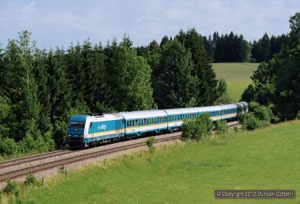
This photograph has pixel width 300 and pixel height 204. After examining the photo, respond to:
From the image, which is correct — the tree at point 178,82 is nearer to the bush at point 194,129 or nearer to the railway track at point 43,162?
the bush at point 194,129

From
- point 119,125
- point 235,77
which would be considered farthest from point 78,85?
point 235,77

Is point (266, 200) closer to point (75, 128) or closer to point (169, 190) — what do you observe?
point (169, 190)

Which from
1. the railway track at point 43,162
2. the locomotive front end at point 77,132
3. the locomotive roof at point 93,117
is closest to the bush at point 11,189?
the railway track at point 43,162

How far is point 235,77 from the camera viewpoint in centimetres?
17562

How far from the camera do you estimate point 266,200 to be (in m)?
21.0

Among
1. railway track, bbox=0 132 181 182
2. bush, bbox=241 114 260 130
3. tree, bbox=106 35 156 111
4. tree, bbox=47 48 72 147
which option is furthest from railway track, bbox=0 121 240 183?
tree, bbox=106 35 156 111

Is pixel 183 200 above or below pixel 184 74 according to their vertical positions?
below

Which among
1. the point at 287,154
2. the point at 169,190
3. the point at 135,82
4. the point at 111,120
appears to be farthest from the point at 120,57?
the point at 169,190

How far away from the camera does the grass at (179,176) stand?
22.8m

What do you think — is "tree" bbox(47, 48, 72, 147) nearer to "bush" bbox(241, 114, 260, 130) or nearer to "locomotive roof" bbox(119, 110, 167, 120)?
"locomotive roof" bbox(119, 110, 167, 120)

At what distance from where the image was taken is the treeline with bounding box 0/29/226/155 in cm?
5416

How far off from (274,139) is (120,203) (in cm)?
2875

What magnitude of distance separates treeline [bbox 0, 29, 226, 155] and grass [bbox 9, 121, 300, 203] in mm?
16924

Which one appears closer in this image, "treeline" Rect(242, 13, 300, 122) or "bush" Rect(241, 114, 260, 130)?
"bush" Rect(241, 114, 260, 130)
